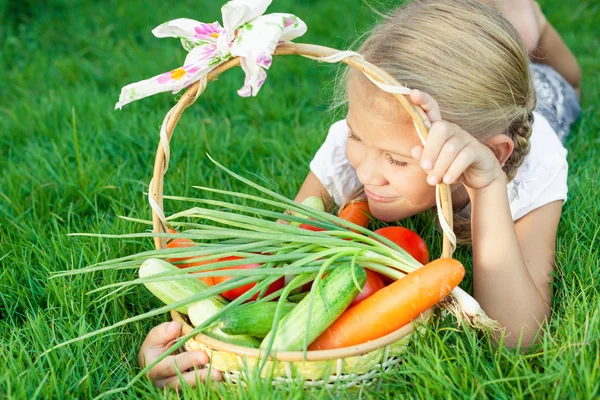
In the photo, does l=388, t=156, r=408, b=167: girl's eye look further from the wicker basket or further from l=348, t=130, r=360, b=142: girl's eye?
the wicker basket

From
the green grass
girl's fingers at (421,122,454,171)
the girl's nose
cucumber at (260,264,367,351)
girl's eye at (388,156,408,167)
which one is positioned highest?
girl's fingers at (421,122,454,171)

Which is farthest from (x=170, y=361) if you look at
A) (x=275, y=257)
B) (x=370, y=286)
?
(x=370, y=286)

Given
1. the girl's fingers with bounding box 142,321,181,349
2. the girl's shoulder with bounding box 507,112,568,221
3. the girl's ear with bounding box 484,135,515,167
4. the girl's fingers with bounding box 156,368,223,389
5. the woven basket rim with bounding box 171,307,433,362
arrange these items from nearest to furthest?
the woven basket rim with bounding box 171,307,433,362
the girl's fingers with bounding box 156,368,223,389
the girl's fingers with bounding box 142,321,181,349
the girl's ear with bounding box 484,135,515,167
the girl's shoulder with bounding box 507,112,568,221

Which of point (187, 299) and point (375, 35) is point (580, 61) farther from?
point (187, 299)

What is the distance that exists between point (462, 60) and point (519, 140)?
39 cm

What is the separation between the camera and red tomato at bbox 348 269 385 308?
1798 millimetres

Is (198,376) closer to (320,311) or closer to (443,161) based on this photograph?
(320,311)

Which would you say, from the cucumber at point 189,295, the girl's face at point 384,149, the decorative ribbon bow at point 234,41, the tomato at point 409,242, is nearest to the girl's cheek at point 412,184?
the girl's face at point 384,149

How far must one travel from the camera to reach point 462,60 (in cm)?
195

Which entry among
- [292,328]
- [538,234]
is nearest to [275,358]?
[292,328]

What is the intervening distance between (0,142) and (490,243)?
7.60ft

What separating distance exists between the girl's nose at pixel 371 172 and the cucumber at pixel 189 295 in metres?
0.54

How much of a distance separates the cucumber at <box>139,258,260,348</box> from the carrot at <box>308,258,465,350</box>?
188 millimetres

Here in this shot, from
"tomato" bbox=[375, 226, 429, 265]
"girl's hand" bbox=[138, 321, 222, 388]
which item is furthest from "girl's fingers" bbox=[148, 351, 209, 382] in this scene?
"tomato" bbox=[375, 226, 429, 265]
